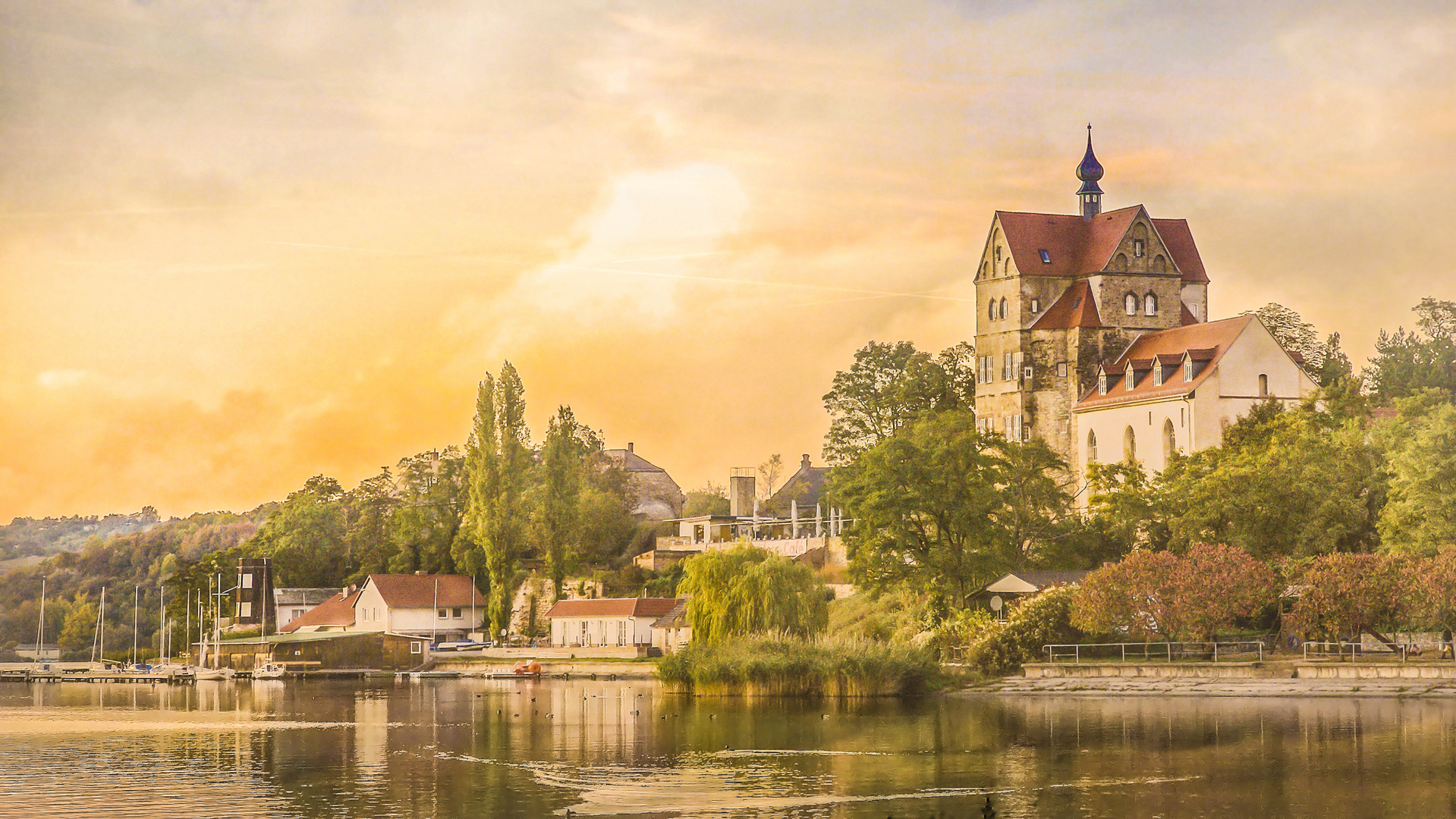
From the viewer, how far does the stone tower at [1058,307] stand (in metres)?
85.6

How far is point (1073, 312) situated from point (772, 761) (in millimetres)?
56732

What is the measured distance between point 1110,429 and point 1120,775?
5276 cm

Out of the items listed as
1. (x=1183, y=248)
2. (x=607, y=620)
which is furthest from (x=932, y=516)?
(x=1183, y=248)

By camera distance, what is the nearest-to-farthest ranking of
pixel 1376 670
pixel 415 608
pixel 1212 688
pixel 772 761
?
1. pixel 772 761
2. pixel 1376 670
3. pixel 1212 688
4. pixel 415 608

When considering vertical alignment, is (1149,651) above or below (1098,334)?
below

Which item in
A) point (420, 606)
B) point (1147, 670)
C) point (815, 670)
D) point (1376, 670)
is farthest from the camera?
point (420, 606)

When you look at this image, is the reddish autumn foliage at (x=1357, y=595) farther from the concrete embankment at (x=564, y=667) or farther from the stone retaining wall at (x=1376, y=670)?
the concrete embankment at (x=564, y=667)

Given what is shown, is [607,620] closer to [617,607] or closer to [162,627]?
[617,607]

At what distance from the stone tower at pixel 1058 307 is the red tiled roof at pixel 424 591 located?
3502cm

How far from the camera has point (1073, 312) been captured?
86375mm

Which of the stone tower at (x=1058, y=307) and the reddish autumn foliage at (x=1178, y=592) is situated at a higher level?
the stone tower at (x=1058, y=307)

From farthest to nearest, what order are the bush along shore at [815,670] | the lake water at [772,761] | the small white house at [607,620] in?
the small white house at [607,620] < the bush along shore at [815,670] < the lake water at [772,761]

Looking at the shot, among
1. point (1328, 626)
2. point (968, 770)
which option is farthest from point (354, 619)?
point (968, 770)

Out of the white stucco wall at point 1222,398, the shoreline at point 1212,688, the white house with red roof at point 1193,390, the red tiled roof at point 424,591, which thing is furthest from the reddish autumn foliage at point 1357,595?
the red tiled roof at point 424,591
